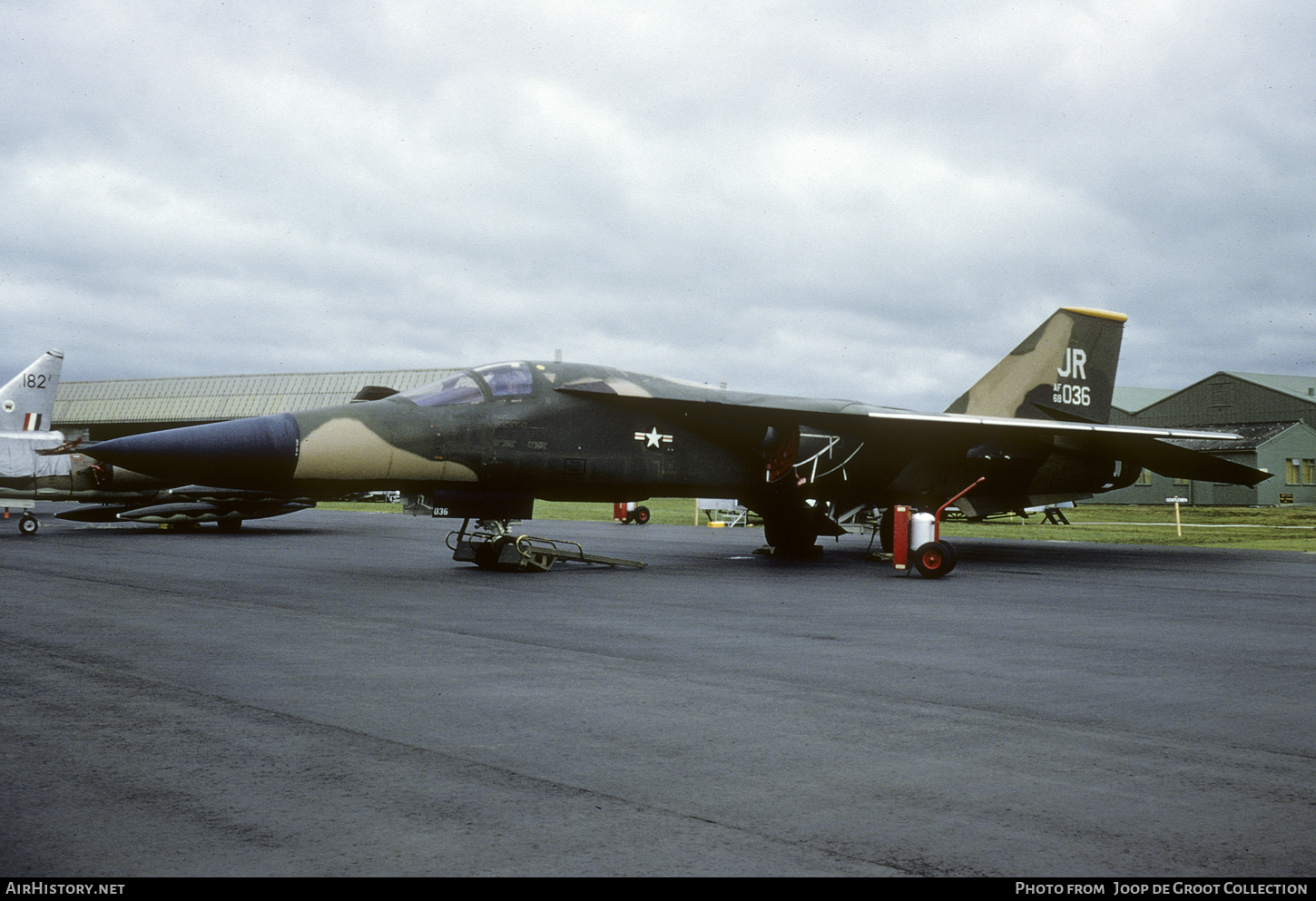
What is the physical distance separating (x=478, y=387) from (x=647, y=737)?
8.85m

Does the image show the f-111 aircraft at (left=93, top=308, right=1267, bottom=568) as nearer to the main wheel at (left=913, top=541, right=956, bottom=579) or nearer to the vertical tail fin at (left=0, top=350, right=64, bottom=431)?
the main wheel at (left=913, top=541, right=956, bottom=579)

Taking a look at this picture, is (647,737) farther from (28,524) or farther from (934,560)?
(28,524)

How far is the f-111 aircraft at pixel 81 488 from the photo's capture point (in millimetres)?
22016

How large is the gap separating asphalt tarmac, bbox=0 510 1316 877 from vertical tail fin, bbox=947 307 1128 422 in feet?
A: 28.0

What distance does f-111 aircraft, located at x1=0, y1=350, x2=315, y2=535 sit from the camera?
72.2 feet

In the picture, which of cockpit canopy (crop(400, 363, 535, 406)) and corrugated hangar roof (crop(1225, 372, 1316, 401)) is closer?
cockpit canopy (crop(400, 363, 535, 406))

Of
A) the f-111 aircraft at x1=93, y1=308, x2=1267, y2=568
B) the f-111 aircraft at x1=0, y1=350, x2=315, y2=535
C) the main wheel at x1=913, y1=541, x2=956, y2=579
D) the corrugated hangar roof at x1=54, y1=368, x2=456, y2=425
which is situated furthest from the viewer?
the corrugated hangar roof at x1=54, y1=368, x2=456, y2=425

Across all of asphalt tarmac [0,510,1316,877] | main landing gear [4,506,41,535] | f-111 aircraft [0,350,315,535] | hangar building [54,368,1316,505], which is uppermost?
hangar building [54,368,1316,505]

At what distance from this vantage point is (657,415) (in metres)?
13.8

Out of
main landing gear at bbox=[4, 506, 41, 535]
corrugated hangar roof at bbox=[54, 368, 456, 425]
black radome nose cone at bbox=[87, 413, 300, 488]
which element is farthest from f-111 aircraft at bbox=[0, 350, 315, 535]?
corrugated hangar roof at bbox=[54, 368, 456, 425]

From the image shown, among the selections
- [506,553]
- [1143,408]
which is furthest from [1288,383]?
[506,553]

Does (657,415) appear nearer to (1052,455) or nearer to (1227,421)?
(1052,455)

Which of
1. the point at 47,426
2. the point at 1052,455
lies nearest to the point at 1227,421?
the point at 1052,455
